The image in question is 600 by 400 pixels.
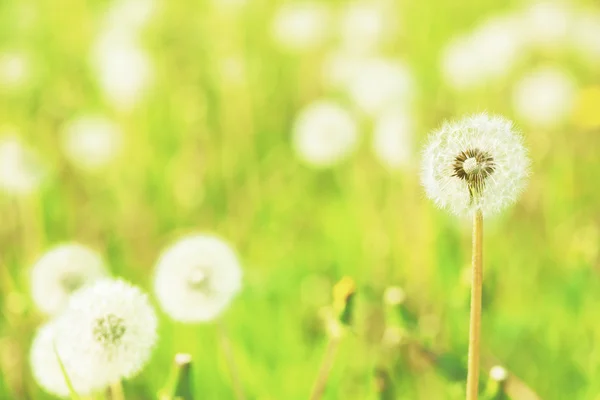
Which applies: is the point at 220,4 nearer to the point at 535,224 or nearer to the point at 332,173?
the point at 332,173

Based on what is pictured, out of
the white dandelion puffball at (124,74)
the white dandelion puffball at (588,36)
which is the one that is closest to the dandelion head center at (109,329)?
the white dandelion puffball at (124,74)

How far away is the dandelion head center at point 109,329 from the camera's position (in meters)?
0.98

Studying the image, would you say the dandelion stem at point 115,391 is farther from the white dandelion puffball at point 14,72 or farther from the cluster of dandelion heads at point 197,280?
the white dandelion puffball at point 14,72

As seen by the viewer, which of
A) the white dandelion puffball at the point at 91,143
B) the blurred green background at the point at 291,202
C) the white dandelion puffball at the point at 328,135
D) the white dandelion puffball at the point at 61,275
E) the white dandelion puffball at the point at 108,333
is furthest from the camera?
the white dandelion puffball at the point at 91,143

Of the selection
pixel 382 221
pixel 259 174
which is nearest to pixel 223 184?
pixel 259 174

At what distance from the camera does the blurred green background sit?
1.64 m

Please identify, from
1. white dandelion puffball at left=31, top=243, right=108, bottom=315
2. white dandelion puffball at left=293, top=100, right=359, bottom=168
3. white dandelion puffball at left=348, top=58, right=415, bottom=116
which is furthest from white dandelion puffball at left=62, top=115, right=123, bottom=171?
white dandelion puffball at left=31, top=243, right=108, bottom=315

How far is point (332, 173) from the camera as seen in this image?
2615mm

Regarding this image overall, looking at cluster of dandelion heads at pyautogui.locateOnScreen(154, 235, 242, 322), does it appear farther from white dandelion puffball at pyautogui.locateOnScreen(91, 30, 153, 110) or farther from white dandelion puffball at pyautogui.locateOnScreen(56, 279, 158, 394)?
white dandelion puffball at pyautogui.locateOnScreen(91, 30, 153, 110)

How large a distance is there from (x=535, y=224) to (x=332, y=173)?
2.37 feet

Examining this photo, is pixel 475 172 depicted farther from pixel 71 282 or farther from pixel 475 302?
pixel 71 282

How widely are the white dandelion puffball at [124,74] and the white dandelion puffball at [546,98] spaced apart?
131 cm

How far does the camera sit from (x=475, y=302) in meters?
0.80

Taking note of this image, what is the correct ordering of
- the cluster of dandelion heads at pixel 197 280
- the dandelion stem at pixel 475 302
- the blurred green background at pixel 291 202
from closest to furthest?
the dandelion stem at pixel 475 302 → the cluster of dandelion heads at pixel 197 280 → the blurred green background at pixel 291 202
